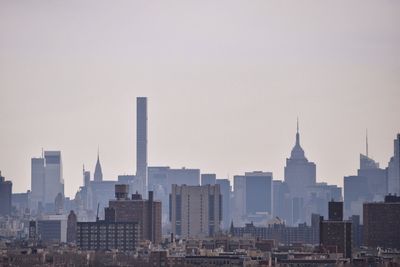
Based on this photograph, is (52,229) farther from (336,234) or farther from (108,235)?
(336,234)

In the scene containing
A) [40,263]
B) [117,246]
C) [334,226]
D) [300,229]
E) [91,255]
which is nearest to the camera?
[40,263]

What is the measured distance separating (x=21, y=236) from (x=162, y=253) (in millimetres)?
60554

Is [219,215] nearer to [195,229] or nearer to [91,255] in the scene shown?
[195,229]

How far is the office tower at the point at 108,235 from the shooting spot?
142 meters

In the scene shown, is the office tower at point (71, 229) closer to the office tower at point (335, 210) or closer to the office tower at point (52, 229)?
the office tower at point (52, 229)

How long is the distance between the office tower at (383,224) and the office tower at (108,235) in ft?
52.7

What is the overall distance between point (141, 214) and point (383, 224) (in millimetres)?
21253

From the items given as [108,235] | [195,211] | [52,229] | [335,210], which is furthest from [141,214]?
[335,210]

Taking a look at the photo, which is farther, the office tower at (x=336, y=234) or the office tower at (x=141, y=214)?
the office tower at (x=141, y=214)

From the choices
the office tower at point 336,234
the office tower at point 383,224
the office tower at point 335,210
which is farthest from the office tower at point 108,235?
the office tower at point 336,234

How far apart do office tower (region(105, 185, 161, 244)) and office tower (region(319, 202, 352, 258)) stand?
2454 cm

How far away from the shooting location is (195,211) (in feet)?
594

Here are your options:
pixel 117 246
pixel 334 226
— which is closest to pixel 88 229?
pixel 117 246

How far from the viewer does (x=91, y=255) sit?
118 meters
